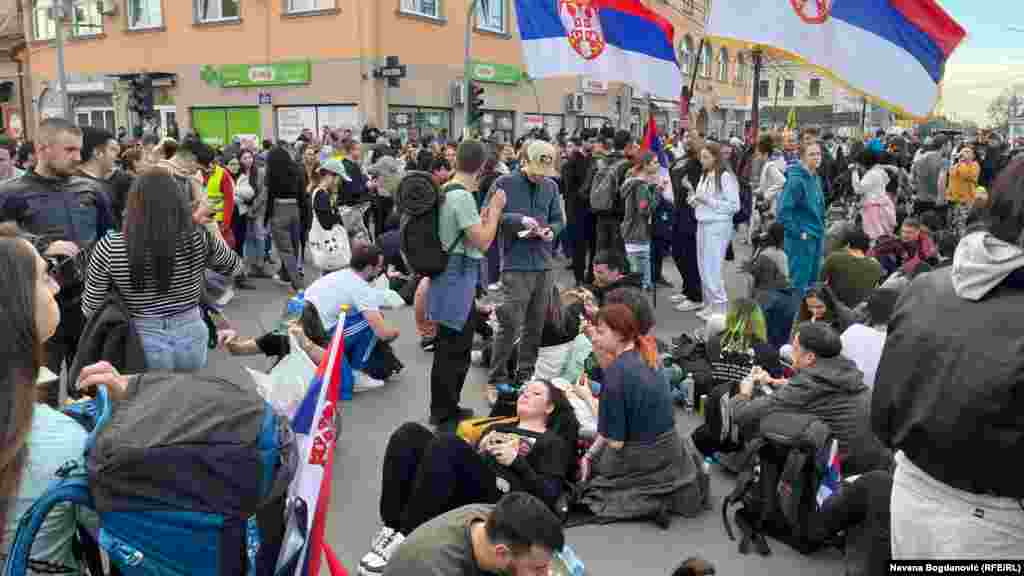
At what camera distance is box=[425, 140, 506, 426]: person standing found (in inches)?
194

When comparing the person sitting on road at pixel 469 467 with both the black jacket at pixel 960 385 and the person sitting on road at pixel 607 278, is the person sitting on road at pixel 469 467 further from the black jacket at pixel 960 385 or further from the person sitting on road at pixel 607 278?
the person sitting on road at pixel 607 278

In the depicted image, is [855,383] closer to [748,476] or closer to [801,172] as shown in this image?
[748,476]

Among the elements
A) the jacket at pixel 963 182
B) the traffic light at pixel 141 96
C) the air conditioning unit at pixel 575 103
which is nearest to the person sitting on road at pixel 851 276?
the jacket at pixel 963 182

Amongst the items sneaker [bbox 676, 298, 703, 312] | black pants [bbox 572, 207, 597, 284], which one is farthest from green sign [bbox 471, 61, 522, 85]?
sneaker [bbox 676, 298, 703, 312]

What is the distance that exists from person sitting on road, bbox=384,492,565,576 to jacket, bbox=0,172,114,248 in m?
2.85

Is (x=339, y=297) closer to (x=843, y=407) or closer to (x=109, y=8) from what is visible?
(x=843, y=407)

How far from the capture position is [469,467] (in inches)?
146

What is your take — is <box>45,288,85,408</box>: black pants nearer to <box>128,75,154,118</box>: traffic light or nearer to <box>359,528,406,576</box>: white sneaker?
<box>359,528,406,576</box>: white sneaker

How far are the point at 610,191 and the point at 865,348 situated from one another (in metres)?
4.45

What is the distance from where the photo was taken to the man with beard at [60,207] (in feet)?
13.8

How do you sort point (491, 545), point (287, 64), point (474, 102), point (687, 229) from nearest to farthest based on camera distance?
point (491, 545) → point (687, 229) → point (474, 102) → point (287, 64)

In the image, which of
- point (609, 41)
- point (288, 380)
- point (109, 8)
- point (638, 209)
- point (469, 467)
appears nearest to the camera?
point (288, 380)

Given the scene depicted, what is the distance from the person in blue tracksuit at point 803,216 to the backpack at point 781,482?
414 cm

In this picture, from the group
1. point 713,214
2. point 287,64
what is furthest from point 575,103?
point 713,214
